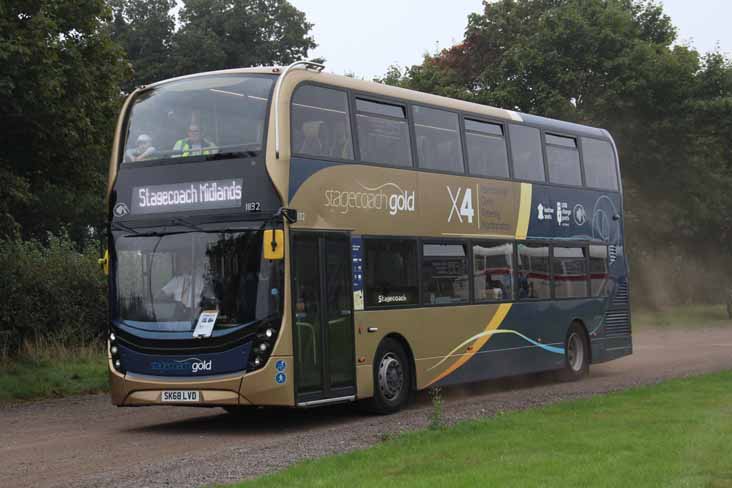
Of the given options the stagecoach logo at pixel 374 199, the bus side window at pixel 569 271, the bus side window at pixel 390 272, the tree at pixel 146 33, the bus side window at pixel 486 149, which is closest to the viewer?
the stagecoach logo at pixel 374 199

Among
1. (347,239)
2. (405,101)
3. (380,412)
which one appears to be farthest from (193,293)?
(405,101)

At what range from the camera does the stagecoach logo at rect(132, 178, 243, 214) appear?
1417cm

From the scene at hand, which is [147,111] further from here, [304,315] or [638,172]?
[638,172]

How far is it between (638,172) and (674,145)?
156 centimetres

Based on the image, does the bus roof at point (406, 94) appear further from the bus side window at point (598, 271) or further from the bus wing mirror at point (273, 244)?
the bus side window at point (598, 271)

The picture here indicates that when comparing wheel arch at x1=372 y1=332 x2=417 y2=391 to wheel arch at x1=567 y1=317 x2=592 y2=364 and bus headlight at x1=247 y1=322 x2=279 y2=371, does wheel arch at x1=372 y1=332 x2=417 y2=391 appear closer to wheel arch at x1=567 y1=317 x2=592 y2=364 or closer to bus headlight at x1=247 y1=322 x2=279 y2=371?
bus headlight at x1=247 y1=322 x2=279 y2=371

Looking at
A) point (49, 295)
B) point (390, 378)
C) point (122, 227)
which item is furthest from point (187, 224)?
point (49, 295)

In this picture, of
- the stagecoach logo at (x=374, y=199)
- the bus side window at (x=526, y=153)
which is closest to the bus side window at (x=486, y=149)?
the bus side window at (x=526, y=153)

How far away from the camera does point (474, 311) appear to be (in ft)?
59.8

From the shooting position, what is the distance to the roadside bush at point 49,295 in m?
22.3

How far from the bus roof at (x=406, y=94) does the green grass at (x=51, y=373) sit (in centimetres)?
664

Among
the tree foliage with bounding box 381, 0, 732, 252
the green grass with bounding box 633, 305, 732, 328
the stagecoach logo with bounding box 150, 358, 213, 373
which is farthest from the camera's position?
the green grass with bounding box 633, 305, 732, 328

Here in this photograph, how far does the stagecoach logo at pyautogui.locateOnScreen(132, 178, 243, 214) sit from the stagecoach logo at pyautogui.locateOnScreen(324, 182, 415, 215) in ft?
4.28

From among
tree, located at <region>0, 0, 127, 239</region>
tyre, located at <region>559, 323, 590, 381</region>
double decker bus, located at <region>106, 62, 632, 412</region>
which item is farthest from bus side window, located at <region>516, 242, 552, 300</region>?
tree, located at <region>0, 0, 127, 239</region>
